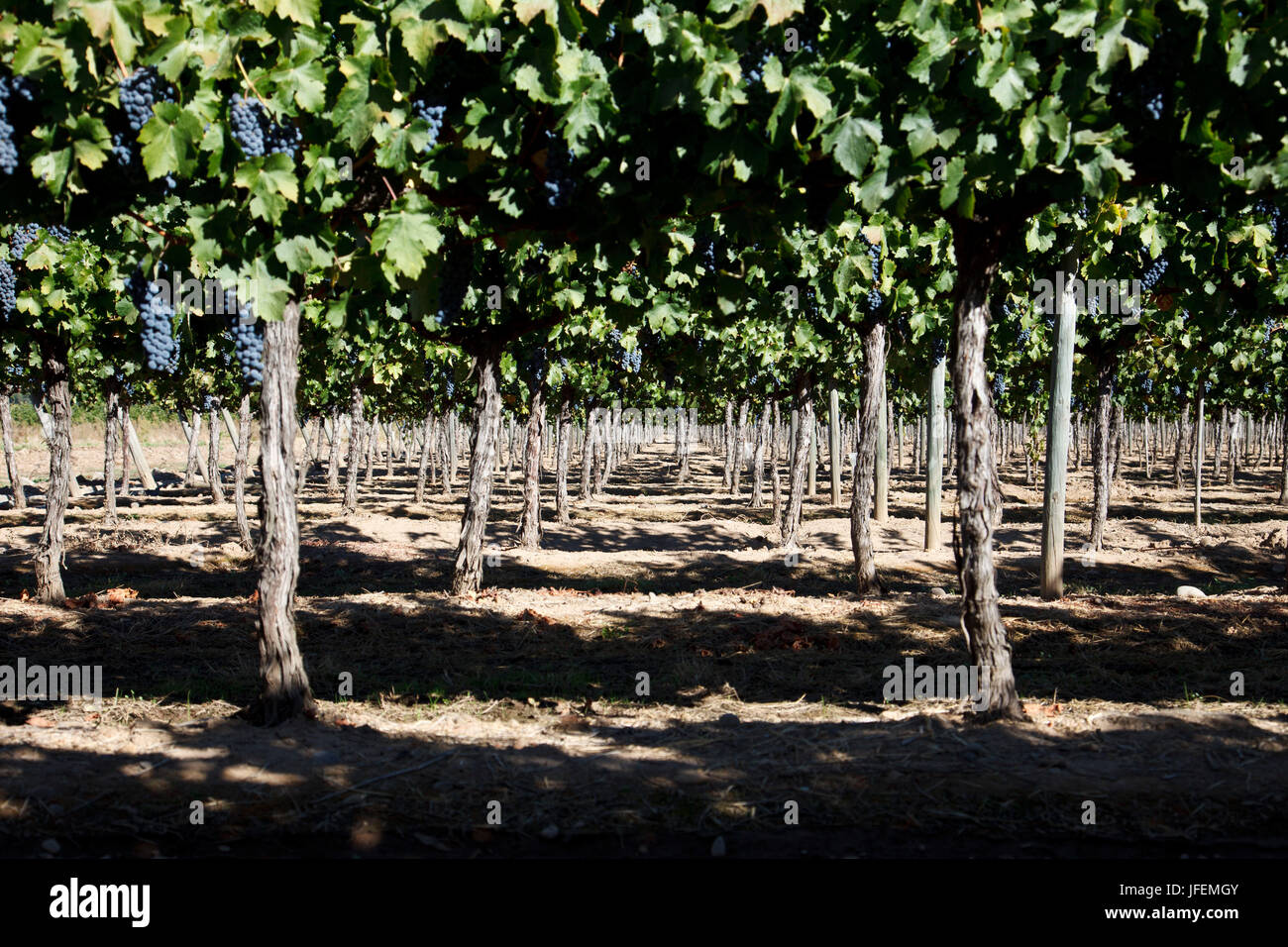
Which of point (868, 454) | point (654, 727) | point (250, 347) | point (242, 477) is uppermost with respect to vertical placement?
point (250, 347)

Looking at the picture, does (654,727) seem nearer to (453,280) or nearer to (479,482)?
(453,280)

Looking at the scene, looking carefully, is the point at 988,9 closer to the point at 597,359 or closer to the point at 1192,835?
the point at 1192,835

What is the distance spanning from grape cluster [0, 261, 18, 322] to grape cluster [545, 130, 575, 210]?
Result: 22.9 ft

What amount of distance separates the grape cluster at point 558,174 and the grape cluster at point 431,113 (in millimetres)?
542

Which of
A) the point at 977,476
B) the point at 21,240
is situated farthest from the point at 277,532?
the point at 21,240

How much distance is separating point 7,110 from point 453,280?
238 centimetres

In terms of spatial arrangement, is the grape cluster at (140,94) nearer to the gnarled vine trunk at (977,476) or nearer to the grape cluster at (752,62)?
the grape cluster at (752,62)

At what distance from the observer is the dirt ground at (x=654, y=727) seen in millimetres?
4246

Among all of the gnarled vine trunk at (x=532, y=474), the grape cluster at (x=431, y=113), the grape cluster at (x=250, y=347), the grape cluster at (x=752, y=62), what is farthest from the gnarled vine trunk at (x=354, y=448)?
the grape cluster at (x=752, y=62)

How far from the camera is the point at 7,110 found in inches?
163

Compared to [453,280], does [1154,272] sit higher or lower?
higher

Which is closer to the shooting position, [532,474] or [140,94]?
[140,94]

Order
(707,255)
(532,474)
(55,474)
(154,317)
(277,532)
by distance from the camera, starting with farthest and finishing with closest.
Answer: (532,474) < (55,474) < (707,255) < (277,532) < (154,317)

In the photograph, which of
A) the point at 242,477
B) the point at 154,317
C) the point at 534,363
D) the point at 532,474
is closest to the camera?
the point at 154,317
